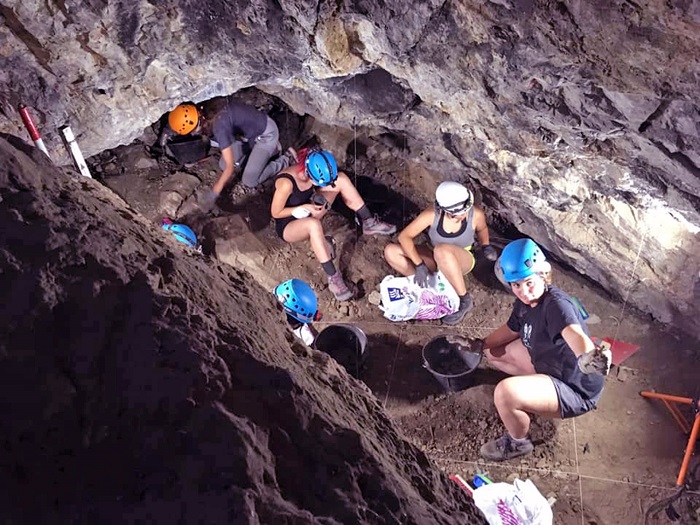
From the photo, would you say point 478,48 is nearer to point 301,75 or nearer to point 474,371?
point 301,75

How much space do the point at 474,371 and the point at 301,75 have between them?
2977mm

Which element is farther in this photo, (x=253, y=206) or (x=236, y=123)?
(x=253, y=206)

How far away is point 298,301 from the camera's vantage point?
496cm

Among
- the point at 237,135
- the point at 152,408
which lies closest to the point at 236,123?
the point at 237,135

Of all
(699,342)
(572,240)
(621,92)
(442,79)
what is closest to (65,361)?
(621,92)

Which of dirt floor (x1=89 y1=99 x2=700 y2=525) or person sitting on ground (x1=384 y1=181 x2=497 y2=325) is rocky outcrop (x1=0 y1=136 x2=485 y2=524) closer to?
dirt floor (x1=89 y1=99 x2=700 y2=525)

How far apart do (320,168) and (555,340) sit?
2794 mm

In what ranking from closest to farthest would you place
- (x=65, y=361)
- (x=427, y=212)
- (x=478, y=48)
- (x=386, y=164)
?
(x=65, y=361)
(x=478, y=48)
(x=427, y=212)
(x=386, y=164)

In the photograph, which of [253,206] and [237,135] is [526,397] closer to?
[253,206]

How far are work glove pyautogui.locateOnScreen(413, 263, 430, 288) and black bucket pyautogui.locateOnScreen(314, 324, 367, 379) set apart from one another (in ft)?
2.58

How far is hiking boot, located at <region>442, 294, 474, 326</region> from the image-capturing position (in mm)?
5492

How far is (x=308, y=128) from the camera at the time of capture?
716 centimetres

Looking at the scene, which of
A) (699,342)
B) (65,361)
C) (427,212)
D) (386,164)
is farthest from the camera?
(386,164)

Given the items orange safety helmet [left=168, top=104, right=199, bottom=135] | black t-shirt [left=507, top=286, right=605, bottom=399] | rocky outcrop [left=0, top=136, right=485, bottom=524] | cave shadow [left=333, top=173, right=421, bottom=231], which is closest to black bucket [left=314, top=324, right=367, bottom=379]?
black t-shirt [left=507, top=286, right=605, bottom=399]
